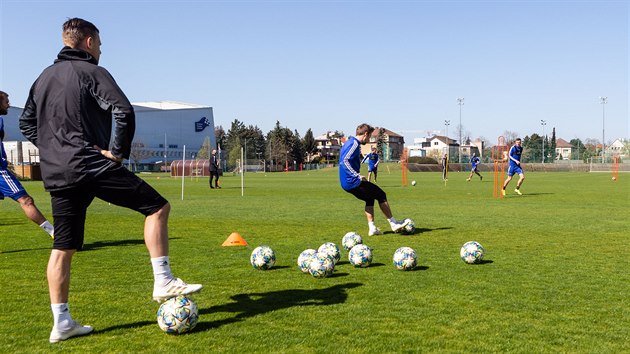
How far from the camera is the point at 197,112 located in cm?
14050

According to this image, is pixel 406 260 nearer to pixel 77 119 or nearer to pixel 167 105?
pixel 77 119

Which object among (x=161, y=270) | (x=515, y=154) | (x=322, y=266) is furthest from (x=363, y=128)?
(x=515, y=154)

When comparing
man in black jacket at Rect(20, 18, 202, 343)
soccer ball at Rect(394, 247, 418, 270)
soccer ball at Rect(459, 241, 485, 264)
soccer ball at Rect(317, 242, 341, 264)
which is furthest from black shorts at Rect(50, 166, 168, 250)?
soccer ball at Rect(459, 241, 485, 264)

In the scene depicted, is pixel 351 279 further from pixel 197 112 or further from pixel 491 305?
pixel 197 112

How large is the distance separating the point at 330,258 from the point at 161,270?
101 inches

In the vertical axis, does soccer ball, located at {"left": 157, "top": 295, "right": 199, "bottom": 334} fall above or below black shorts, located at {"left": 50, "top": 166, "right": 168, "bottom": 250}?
below

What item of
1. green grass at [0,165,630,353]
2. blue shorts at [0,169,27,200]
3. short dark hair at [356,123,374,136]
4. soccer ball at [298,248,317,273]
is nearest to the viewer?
green grass at [0,165,630,353]

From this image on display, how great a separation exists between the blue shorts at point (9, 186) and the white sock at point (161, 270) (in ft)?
18.4

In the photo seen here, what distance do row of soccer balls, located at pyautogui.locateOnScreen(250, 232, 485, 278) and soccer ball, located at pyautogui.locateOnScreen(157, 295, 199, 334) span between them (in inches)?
96.3

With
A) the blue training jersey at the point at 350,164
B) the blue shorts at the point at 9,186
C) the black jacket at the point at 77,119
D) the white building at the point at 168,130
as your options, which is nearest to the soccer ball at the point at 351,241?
the blue training jersey at the point at 350,164

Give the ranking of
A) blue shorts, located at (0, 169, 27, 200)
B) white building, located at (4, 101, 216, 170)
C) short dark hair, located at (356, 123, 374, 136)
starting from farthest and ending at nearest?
white building, located at (4, 101, 216, 170), short dark hair, located at (356, 123, 374, 136), blue shorts, located at (0, 169, 27, 200)

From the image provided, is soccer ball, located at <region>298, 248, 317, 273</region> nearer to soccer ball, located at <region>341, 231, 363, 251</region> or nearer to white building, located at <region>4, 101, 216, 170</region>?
soccer ball, located at <region>341, 231, 363, 251</region>

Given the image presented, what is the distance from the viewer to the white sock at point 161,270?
487 cm

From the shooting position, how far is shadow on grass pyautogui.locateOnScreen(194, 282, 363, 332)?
201 inches
